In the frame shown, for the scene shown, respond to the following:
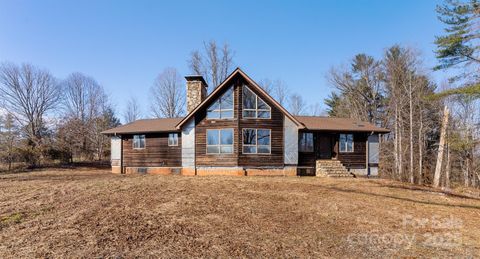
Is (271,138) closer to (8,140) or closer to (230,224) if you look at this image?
(230,224)

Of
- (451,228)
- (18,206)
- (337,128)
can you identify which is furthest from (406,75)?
(18,206)

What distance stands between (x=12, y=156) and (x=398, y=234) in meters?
27.8

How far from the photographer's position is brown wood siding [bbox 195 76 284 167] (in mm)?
15742

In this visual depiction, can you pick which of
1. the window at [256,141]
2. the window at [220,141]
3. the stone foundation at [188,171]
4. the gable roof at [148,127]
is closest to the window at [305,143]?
the window at [256,141]

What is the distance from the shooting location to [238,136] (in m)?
15.7

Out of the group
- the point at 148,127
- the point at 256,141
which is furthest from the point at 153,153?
the point at 256,141

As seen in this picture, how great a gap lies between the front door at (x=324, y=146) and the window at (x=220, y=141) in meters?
6.67

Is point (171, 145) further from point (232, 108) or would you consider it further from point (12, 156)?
point (12, 156)

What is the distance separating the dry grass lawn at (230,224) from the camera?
15.0ft

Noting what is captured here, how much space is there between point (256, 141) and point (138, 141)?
9531 millimetres

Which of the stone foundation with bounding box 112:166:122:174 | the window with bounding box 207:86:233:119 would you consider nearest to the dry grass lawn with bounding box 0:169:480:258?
the window with bounding box 207:86:233:119

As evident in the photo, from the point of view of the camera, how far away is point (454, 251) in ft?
15.6

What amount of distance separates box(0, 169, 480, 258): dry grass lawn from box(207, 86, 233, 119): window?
7027mm

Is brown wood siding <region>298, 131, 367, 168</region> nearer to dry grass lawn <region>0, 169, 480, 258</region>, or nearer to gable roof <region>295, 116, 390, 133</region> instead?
gable roof <region>295, 116, 390, 133</region>
